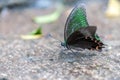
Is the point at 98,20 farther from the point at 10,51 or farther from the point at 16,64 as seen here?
the point at 16,64

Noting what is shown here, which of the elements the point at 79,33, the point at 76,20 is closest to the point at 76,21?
the point at 76,20

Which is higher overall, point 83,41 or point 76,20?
point 76,20

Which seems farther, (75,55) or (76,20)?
(75,55)

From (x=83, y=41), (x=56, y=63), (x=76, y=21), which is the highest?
(x=76, y=21)

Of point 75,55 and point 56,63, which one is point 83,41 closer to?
point 75,55

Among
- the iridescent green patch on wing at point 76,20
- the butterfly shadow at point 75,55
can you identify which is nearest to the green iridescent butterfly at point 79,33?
the iridescent green patch on wing at point 76,20

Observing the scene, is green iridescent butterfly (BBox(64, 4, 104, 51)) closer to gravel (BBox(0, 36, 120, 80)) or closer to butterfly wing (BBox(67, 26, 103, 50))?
butterfly wing (BBox(67, 26, 103, 50))

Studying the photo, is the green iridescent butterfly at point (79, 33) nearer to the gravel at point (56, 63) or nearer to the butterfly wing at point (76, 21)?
the butterfly wing at point (76, 21)

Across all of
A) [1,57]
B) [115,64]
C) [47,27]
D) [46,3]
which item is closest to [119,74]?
[115,64]
